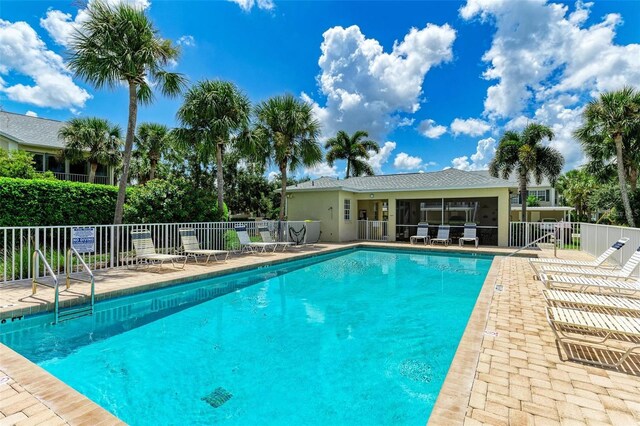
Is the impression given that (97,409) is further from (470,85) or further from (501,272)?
(470,85)

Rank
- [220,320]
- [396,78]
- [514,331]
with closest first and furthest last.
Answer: [514,331]
[220,320]
[396,78]

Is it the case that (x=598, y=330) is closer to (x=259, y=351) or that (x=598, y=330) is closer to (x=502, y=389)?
(x=502, y=389)

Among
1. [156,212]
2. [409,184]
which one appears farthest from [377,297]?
[409,184]

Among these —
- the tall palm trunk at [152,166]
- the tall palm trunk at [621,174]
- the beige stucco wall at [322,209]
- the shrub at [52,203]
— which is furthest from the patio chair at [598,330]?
the tall palm trunk at [152,166]

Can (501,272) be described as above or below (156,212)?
below

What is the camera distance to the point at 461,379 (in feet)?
10.1

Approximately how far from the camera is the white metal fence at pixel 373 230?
18877 millimetres

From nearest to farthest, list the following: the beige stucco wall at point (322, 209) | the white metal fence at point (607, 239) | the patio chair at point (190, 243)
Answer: the white metal fence at point (607, 239) → the patio chair at point (190, 243) → the beige stucco wall at point (322, 209)

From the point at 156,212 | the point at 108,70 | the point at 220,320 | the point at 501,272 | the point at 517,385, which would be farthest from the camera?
the point at 156,212

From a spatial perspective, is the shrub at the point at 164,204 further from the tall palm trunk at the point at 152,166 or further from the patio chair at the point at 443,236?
the tall palm trunk at the point at 152,166

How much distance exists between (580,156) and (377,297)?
21549 millimetres

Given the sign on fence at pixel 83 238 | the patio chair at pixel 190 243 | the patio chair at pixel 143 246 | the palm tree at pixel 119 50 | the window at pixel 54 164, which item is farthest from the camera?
the window at pixel 54 164

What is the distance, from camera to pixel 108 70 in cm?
948

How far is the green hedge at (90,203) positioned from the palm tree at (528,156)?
20.3 metres
